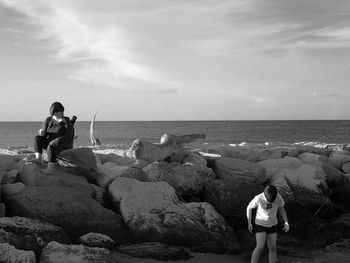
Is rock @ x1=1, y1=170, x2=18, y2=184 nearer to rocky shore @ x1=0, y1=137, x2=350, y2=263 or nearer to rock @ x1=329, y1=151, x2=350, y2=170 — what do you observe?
rocky shore @ x1=0, y1=137, x2=350, y2=263

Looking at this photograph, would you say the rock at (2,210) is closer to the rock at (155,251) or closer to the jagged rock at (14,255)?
the jagged rock at (14,255)

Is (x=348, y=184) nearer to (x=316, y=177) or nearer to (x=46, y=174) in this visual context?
(x=316, y=177)

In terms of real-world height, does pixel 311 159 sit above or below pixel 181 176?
above

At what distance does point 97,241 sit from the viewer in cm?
805

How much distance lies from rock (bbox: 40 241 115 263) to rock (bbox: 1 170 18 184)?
325 cm

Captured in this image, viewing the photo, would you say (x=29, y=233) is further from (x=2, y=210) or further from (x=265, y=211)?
(x=265, y=211)

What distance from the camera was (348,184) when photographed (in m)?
12.8

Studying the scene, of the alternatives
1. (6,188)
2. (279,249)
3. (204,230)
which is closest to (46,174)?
(6,188)

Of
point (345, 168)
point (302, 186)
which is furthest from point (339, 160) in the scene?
point (302, 186)

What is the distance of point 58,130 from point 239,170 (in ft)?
15.2

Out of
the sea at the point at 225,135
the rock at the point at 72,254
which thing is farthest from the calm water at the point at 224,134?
the rock at the point at 72,254

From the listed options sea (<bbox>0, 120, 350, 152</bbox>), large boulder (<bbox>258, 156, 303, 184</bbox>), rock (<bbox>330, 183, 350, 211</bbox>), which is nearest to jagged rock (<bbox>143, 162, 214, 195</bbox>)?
large boulder (<bbox>258, 156, 303, 184</bbox>)

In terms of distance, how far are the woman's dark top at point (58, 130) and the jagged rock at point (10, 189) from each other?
4.97 feet

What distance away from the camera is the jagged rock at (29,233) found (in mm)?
7406
